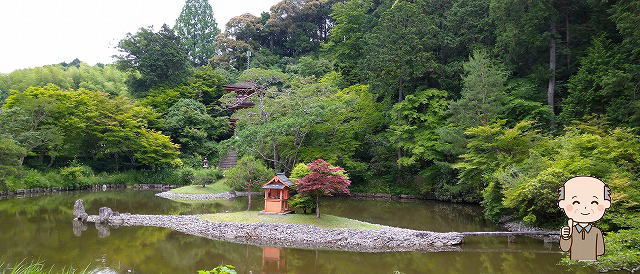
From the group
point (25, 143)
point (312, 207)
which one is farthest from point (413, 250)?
point (25, 143)

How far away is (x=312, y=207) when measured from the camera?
14117 mm

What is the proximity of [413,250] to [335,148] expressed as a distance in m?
11.0

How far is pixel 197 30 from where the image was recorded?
5056 cm

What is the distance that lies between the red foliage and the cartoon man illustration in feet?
33.0

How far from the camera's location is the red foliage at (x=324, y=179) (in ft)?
41.5

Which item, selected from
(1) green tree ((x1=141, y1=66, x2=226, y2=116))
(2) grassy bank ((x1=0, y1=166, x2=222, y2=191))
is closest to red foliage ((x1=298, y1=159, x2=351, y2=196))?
(2) grassy bank ((x1=0, y1=166, x2=222, y2=191))

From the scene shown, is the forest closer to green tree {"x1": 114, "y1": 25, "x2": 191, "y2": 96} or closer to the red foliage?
green tree {"x1": 114, "y1": 25, "x2": 191, "y2": 96}

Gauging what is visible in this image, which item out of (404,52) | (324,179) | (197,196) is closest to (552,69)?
(404,52)

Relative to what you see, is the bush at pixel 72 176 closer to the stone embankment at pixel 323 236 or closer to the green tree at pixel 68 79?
the stone embankment at pixel 323 236

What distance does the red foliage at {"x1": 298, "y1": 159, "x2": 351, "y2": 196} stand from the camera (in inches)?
499

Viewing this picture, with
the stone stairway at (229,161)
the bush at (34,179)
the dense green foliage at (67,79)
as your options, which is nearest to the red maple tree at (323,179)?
the stone stairway at (229,161)

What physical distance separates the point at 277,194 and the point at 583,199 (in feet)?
40.1

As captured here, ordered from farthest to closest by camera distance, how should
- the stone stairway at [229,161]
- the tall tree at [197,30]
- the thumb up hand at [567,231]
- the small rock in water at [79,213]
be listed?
1. the tall tree at [197,30]
2. the stone stairway at [229,161]
3. the small rock in water at [79,213]
4. the thumb up hand at [567,231]

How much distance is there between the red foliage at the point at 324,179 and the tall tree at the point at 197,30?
130 ft
